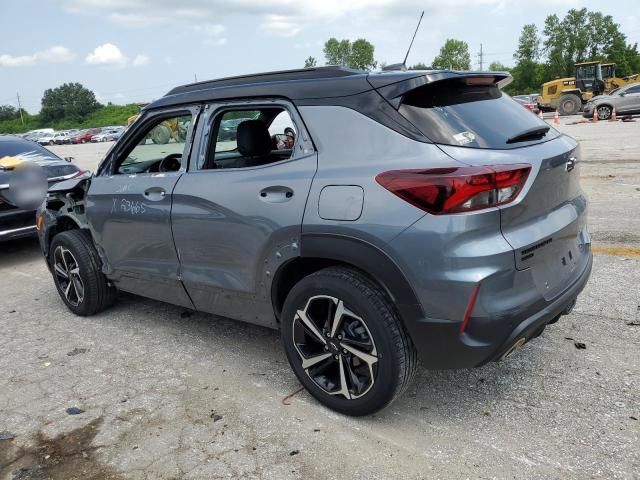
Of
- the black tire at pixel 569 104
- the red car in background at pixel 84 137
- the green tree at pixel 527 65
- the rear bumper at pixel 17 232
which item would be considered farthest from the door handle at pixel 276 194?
the green tree at pixel 527 65

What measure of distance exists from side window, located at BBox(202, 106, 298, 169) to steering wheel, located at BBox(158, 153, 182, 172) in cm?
29

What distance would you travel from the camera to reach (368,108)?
274 centimetres

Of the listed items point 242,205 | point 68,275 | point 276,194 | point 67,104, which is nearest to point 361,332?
point 276,194

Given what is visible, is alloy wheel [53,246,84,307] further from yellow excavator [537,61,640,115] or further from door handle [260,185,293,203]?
yellow excavator [537,61,640,115]

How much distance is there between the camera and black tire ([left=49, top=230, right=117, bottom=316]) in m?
4.51

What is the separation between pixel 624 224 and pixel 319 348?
4.70m

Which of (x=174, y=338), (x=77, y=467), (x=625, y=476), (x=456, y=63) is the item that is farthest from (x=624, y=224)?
(x=456, y=63)

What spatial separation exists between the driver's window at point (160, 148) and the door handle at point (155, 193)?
0.54 feet

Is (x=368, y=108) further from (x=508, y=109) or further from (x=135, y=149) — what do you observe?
(x=135, y=149)

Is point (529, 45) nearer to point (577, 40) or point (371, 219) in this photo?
point (577, 40)

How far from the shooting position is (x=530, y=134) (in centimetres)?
296

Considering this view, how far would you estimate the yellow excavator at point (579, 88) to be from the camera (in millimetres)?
31891

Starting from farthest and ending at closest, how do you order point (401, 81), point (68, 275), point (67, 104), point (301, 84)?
point (67, 104) < point (68, 275) < point (301, 84) < point (401, 81)

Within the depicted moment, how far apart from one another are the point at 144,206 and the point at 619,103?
25480 millimetres
